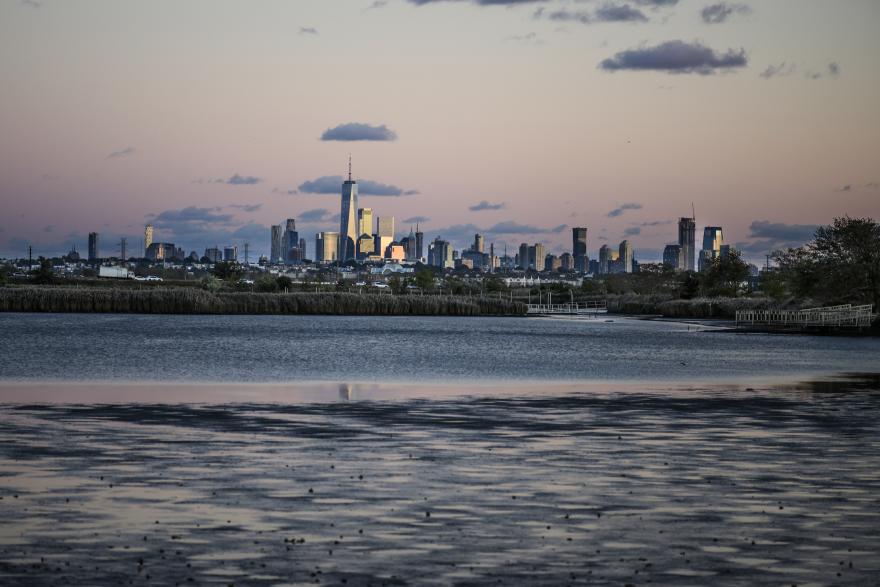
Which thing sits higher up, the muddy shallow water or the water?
the muddy shallow water

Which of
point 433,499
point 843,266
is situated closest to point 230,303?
point 843,266

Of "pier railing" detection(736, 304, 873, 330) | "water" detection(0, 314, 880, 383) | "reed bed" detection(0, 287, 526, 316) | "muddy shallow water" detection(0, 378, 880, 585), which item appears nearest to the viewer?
"muddy shallow water" detection(0, 378, 880, 585)

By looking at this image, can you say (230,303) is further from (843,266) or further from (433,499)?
(433,499)

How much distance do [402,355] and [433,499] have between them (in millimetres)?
45940

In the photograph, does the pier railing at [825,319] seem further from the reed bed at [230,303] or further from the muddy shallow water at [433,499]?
the muddy shallow water at [433,499]

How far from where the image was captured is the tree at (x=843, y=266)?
108 metres

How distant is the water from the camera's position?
4578 centimetres

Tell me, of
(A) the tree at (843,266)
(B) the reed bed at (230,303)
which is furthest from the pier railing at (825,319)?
(B) the reed bed at (230,303)

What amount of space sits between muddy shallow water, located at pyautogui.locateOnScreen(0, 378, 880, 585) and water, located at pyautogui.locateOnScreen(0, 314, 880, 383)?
18.4 m

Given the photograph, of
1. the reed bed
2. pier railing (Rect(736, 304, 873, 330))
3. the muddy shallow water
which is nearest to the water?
pier railing (Rect(736, 304, 873, 330))

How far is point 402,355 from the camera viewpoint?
61.5 metres

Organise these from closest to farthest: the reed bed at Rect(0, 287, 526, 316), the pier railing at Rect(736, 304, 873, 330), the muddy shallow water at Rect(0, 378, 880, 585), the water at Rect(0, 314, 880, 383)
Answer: the muddy shallow water at Rect(0, 378, 880, 585)
the water at Rect(0, 314, 880, 383)
the pier railing at Rect(736, 304, 873, 330)
the reed bed at Rect(0, 287, 526, 316)

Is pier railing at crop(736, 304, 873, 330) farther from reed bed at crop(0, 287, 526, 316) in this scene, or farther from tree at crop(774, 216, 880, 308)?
reed bed at crop(0, 287, 526, 316)

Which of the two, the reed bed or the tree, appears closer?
the tree
